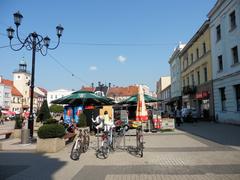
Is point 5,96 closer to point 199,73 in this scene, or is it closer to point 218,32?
point 199,73

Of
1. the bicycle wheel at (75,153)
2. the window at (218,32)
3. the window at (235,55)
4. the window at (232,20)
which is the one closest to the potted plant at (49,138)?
the bicycle wheel at (75,153)

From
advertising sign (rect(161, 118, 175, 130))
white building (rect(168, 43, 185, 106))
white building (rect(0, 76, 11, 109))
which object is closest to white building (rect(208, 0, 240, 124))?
advertising sign (rect(161, 118, 175, 130))

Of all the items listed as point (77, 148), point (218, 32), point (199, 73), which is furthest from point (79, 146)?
point (199, 73)

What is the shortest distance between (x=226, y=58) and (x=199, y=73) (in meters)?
9.32

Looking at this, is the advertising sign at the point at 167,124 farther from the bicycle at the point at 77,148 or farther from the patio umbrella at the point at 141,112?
Result: the bicycle at the point at 77,148

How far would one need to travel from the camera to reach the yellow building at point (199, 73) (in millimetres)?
30216

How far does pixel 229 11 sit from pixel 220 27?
2508 mm

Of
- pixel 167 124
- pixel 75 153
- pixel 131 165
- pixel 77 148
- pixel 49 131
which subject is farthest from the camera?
pixel 167 124

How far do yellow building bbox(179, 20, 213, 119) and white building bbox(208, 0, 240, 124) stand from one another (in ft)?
5.82

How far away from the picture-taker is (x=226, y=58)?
25125mm

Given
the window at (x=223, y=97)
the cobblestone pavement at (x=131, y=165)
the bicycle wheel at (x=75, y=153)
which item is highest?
the window at (x=223, y=97)

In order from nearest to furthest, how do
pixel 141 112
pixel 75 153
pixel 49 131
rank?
pixel 75 153 < pixel 49 131 < pixel 141 112

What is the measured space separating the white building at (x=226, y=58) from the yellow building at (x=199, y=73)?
69.8 inches

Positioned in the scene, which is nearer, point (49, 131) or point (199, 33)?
point (49, 131)
